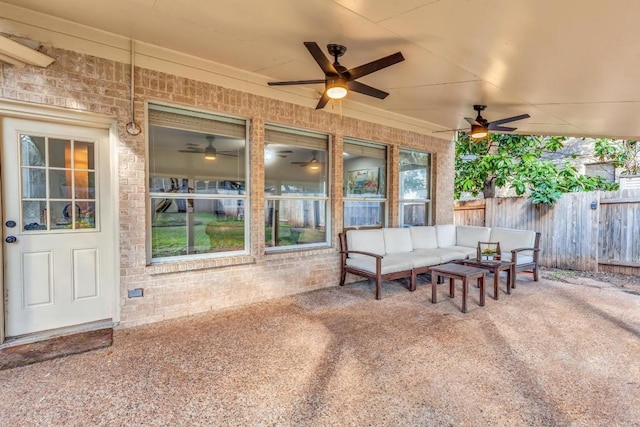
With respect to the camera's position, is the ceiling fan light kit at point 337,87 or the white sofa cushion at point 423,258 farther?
the white sofa cushion at point 423,258

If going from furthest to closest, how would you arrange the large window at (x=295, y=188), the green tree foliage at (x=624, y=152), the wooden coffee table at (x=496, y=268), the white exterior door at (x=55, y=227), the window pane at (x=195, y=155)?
the green tree foliage at (x=624, y=152), the large window at (x=295, y=188), the wooden coffee table at (x=496, y=268), the window pane at (x=195, y=155), the white exterior door at (x=55, y=227)

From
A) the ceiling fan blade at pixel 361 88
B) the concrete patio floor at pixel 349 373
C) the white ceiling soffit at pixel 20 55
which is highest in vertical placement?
the white ceiling soffit at pixel 20 55

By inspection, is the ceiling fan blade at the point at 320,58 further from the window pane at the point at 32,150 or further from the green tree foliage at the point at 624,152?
the green tree foliage at the point at 624,152

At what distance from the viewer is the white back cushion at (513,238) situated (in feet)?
18.7

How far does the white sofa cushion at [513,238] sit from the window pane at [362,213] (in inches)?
87.2

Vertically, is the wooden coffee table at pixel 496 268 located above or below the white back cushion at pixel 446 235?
below

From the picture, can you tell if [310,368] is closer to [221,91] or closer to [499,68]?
[221,91]

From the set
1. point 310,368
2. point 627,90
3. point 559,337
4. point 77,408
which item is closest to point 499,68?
point 627,90

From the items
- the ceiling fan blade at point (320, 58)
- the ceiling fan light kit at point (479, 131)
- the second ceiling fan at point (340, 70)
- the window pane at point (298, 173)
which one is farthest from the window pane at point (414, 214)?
the ceiling fan blade at point (320, 58)

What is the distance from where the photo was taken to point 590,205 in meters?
6.27

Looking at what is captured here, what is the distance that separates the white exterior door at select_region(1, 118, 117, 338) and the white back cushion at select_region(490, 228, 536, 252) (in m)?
6.07

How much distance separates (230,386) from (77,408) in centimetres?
95

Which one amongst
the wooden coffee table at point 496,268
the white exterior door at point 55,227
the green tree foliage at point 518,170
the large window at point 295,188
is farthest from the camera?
the green tree foliage at point 518,170

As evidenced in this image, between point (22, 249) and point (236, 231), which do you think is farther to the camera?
point (236, 231)
